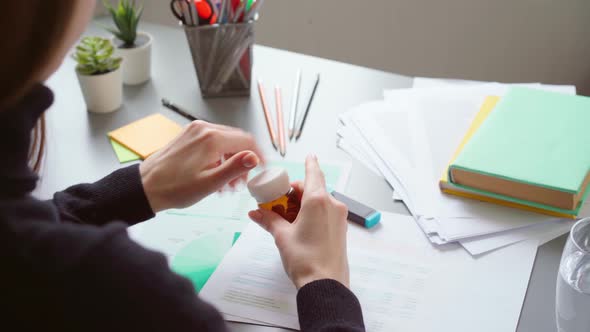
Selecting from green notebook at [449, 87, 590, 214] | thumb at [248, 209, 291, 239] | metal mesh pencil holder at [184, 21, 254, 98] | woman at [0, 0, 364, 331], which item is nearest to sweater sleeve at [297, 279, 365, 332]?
woman at [0, 0, 364, 331]

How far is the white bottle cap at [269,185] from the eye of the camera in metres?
0.76

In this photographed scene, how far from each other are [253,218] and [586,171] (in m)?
0.49

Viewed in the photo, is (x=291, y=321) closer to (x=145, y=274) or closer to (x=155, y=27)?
(x=145, y=274)

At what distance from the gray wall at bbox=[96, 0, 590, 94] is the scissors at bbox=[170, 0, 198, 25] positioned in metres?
0.88

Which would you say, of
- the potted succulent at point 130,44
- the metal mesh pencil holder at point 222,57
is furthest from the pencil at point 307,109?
the potted succulent at point 130,44

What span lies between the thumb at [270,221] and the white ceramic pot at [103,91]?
0.49 metres

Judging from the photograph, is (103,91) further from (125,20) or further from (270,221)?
(270,221)

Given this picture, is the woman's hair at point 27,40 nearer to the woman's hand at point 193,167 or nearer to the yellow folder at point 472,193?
the woman's hand at point 193,167

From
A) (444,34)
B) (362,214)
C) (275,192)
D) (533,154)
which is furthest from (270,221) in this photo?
(444,34)

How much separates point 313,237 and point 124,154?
444mm

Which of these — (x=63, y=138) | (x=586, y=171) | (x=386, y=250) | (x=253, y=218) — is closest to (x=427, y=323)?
(x=386, y=250)

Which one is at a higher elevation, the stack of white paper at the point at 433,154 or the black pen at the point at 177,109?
the stack of white paper at the point at 433,154

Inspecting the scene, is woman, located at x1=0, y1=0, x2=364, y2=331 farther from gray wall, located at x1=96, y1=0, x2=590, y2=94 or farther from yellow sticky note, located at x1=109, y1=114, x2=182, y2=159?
gray wall, located at x1=96, y1=0, x2=590, y2=94

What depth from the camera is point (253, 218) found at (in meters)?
0.79
